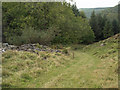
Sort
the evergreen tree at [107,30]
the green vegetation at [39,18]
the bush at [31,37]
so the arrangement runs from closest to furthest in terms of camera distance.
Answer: the bush at [31,37], the green vegetation at [39,18], the evergreen tree at [107,30]

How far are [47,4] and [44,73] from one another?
19235mm

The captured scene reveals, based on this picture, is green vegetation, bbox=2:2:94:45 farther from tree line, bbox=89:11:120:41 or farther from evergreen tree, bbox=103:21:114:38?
Result: evergreen tree, bbox=103:21:114:38

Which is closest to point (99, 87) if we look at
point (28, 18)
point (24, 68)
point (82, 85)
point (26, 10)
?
point (82, 85)

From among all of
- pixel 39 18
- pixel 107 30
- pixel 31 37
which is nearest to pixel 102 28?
pixel 107 30

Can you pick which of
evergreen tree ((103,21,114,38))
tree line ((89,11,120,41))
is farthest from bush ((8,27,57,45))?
evergreen tree ((103,21,114,38))

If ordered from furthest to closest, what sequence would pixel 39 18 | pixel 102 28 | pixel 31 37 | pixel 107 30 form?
pixel 102 28 → pixel 107 30 → pixel 39 18 → pixel 31 37

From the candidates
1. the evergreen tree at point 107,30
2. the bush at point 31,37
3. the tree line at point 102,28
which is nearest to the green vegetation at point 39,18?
the bush at point 31,37

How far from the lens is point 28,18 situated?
24.0 m

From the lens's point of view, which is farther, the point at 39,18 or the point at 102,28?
the point at 102,28

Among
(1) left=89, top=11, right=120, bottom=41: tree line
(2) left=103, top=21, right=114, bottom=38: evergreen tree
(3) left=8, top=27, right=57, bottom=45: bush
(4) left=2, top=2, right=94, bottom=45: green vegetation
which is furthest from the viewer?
(1) left=89, top=11, right=120, bottom=41: tree line

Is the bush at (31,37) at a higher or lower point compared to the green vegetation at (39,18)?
lower

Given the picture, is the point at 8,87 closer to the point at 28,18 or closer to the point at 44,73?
the point at 44,73

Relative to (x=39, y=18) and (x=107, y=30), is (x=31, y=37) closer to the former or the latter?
(x=39, y=18)

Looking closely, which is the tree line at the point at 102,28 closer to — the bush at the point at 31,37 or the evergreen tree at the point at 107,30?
the evergreen tree at the point at 107,30
